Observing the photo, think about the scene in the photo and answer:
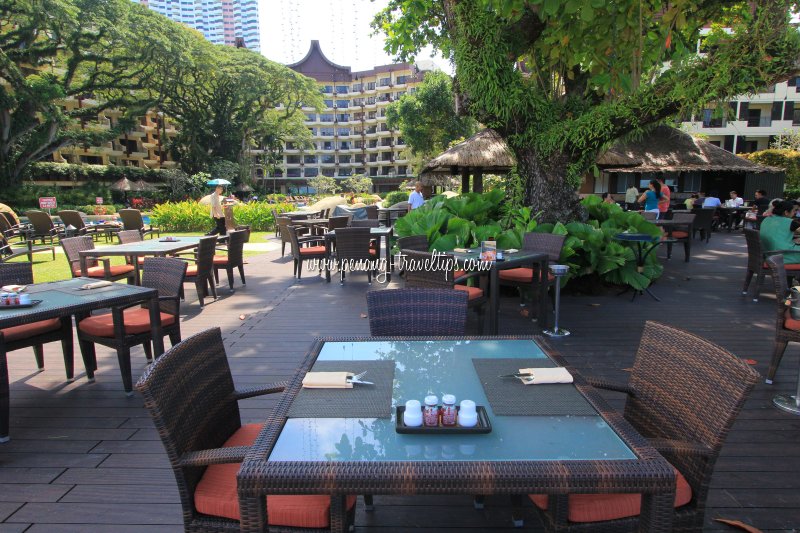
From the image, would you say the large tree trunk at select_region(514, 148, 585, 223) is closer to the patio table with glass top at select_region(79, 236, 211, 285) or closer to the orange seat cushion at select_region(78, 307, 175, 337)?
the patio table with glass top at select_region(79, 236, 211, 285)

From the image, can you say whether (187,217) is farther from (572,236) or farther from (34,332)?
(572,236)

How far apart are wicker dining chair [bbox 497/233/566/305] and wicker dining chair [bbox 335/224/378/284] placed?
2561mm

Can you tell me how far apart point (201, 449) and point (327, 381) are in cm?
51

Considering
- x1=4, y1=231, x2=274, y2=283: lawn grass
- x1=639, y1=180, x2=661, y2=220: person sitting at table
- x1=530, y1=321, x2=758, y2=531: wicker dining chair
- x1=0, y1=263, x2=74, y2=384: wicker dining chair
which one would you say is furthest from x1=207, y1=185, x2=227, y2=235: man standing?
x1=530, y1=321, x2=758, y2=531: wicker dining chair

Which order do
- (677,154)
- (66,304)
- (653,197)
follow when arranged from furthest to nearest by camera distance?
(677,154) < (653,197) < (66,304)

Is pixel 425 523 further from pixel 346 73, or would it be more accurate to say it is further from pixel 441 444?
pixel 346 73

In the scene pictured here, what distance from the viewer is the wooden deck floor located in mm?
2059

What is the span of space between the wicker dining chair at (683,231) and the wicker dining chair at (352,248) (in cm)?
536

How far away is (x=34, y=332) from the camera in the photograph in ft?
10.9

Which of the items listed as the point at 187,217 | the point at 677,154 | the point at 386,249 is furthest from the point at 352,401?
the point at 187,217

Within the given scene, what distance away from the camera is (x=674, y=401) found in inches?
67.4

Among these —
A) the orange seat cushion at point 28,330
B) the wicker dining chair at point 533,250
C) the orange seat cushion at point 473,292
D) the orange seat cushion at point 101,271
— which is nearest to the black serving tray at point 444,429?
the orange seat cushion at point 473,292

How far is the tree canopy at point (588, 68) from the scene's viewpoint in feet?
16.0

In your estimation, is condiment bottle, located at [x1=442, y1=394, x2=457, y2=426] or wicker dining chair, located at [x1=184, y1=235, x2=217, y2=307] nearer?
condiment bottle, located at [x1=442, y1=394, x2=457, y2=426]
